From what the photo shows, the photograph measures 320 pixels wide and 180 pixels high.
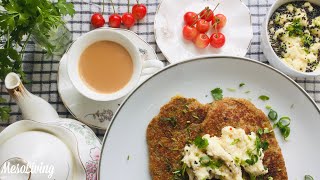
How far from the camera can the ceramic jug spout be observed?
163 centimetres

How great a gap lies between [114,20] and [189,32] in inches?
13.2

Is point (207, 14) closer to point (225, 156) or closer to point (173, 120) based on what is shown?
point (173, 120)

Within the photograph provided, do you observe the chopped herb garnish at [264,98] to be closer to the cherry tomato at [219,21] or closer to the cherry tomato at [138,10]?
the cherry tomato at [219,21]

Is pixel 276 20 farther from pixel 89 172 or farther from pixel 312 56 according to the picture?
pixel 89 172

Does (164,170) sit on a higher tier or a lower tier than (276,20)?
lower

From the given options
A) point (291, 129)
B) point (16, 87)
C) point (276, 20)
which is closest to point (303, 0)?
point (276, 20)

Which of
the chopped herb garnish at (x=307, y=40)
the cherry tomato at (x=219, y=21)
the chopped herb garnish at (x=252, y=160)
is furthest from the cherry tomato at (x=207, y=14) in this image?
the chopped herb garnish at (x=252, y=160)

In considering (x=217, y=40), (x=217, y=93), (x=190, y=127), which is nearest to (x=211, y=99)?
(x=217, y=93)

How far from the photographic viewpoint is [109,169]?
6.08ft

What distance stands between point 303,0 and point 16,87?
131cm

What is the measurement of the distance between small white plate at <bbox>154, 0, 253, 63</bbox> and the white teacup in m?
0.19

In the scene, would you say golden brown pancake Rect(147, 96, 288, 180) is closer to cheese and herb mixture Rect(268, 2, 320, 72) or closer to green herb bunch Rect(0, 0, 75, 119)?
cheese and herb mixture Rect(268, 2, 320, 72)

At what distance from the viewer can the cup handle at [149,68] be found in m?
1.92

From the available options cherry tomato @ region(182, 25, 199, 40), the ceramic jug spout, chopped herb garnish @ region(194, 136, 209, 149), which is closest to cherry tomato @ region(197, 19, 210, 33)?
cherry tomato @ region(182, 25, 199, 40)
